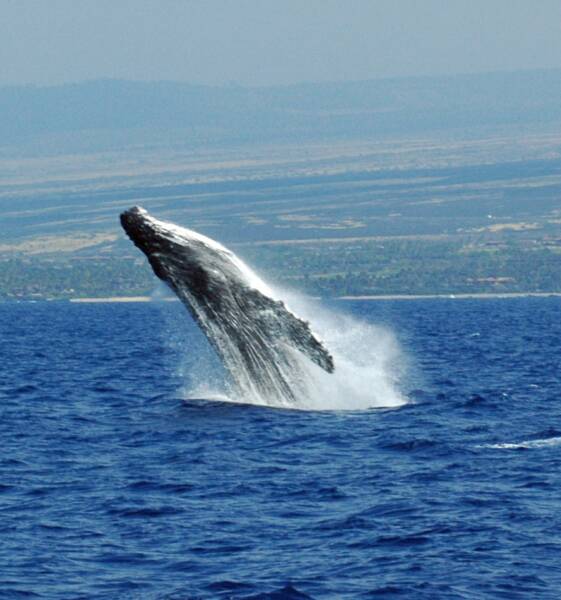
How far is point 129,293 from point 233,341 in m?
161

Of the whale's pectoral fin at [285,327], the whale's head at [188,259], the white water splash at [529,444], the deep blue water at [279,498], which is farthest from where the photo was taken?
the whale's pectoral fin at [285,327]

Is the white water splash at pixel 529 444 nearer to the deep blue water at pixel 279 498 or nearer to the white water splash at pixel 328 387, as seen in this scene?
the deep blue water at pixel 279 498

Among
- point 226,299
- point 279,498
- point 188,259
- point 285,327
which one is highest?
point 188,259

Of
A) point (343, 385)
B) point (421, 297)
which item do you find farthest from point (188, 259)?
point (421, 297)

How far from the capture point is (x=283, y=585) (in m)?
16.3

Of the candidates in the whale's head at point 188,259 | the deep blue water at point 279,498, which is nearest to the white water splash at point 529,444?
the deep blue water at point 279,498

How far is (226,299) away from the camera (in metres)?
25.8

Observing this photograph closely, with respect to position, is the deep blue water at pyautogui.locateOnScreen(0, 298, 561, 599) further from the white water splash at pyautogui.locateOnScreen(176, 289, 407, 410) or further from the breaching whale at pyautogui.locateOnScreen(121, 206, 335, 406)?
the breaching whale at pyautogui.locateOnScreen(121, 206, 335, 406)

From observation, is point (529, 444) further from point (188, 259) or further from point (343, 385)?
point (188, 259)

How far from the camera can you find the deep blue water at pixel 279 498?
16.6 meters

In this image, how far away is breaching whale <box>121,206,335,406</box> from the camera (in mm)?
25078

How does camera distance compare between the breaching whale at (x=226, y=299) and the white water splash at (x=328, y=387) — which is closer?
the breaching whale at (x=226, y=299)

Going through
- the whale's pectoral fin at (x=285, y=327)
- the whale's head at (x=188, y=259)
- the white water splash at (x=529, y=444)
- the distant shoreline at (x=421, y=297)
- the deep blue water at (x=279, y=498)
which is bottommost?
the deep blue water at (x=279, y=498)

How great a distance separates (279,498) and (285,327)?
216 inches
